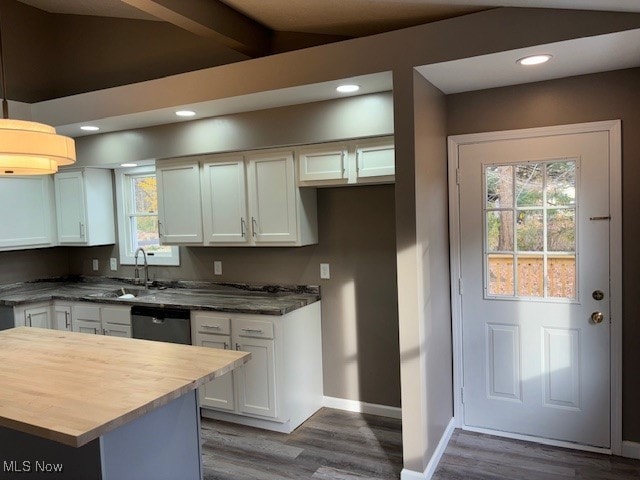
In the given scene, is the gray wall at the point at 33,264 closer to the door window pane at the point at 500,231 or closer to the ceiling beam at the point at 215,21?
the ceiling beam at the point at 215,21

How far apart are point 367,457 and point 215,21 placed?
2.77 meters

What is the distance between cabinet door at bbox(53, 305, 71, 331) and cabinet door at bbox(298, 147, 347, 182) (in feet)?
7.96

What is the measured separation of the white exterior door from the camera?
2.91 metres

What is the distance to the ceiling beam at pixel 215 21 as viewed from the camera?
96.3 inches

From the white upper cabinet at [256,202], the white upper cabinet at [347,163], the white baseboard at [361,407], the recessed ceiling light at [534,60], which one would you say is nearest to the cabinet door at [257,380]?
the white baseboard at [361,407]

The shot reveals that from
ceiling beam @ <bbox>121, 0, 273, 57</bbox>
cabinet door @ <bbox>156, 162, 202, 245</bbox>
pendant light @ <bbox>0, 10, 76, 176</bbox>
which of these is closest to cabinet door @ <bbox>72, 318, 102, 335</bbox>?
cabinet door @ <bbox>156, 162, 202, 245</bbox>

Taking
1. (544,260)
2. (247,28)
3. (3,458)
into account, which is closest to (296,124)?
(247,28)

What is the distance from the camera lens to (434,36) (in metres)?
2.52

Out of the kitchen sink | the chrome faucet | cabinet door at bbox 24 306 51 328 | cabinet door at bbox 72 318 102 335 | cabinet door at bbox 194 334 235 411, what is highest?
the chrome faucet

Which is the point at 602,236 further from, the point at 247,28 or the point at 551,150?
the point at 247,28

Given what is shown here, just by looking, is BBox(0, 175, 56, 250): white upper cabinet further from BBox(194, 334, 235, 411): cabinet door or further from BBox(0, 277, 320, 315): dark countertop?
BBox(194, 334, 235, 411): cabinet door

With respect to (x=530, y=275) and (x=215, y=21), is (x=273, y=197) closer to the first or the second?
(x=215, y=21)

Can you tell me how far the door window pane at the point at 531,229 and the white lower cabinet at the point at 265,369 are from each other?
1.36 metres

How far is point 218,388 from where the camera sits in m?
3.57
